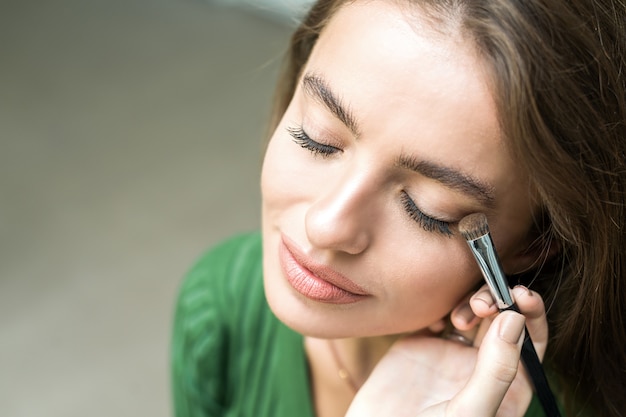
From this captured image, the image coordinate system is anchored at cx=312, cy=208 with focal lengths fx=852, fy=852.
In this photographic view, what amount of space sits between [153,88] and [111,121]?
0.62ft

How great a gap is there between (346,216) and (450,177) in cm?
9

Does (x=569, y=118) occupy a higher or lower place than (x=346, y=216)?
higher

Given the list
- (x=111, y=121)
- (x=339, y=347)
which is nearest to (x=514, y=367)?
(x=339, y=347)

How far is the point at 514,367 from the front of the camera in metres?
0.71

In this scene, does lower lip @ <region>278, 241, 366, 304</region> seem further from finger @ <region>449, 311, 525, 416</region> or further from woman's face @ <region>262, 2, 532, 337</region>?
finger @ <region>449, 311, 525, 416</region>

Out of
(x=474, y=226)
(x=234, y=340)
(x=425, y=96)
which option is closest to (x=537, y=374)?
(x=474, y=226)

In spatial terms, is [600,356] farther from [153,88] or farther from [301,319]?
[153,88]

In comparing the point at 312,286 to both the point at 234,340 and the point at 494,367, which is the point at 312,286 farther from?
the point at 234,340

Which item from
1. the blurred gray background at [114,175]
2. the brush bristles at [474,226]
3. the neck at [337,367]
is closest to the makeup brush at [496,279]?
the brush bristles at [474,226]

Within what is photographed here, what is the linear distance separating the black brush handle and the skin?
0.04 meters

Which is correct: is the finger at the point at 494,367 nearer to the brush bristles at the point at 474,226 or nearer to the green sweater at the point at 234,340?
the brush bristles at the point at 474,226

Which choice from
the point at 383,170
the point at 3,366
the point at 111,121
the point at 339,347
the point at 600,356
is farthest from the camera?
the point at 111,121

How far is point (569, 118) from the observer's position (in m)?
0.64

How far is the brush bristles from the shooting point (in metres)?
0.65
